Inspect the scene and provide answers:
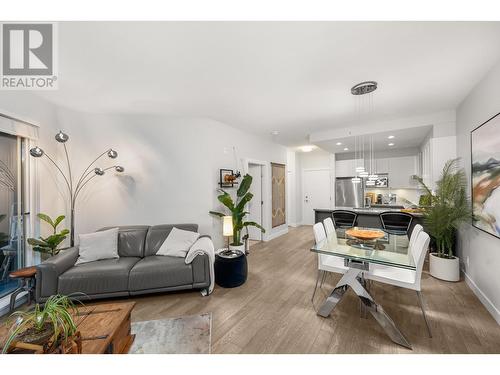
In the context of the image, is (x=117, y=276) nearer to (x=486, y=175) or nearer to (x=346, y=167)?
(x=486, y=175)

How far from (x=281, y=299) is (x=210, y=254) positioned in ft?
3.55

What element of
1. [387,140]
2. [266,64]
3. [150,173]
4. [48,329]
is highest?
[266,64]

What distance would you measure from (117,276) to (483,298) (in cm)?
438

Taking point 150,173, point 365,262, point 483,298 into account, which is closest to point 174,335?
point 365,262

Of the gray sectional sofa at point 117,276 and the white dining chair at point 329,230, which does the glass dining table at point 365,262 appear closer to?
the white dining chair at point 329,230

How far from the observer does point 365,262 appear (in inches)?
80.2

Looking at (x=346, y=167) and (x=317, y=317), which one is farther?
(x=346, y=167)

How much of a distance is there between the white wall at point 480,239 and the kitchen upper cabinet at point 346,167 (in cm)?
288

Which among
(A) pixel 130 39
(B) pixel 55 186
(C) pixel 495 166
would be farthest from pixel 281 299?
(B) pixel 55 186

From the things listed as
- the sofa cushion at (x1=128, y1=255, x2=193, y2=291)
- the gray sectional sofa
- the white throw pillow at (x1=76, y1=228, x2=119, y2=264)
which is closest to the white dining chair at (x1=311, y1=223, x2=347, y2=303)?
the gray sectional sofa

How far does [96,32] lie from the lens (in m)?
1.62

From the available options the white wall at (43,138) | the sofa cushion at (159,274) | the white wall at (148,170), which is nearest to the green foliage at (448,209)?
the white wall at (148,170)

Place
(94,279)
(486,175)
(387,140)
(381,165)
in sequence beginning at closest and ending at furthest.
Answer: (486,175)
(94,279)
(387,140)
(381,165)

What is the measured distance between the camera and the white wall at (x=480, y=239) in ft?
6.91
